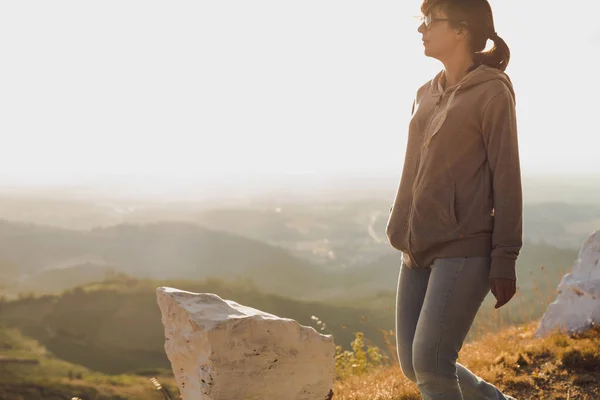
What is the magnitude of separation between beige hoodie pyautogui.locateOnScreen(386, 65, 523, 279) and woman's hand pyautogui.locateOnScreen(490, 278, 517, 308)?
3cm

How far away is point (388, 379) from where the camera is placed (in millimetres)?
5098

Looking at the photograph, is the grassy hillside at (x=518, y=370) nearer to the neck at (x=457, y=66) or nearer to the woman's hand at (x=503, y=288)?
the woman's hand at (x=503, y=288)

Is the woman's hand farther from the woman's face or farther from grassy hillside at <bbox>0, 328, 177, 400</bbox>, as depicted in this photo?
grassy hillside at <bbox>0, 328, 177, 400</bbox>

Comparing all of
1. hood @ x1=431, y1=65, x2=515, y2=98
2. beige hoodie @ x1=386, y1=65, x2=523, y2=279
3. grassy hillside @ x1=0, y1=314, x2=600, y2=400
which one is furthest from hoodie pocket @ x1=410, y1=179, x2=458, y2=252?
grassy hillside @ x1=0, y1=314, x2=600, y2=400

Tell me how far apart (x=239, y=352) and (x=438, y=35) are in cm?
188

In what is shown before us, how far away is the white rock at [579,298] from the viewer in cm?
595

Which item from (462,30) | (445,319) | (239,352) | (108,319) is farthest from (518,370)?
(108,319)

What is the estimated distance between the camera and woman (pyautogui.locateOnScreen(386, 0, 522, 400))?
7.83 ft

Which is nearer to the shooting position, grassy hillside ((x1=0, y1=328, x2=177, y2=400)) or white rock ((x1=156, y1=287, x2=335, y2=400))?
white rock ((x1=156, y1=287, x2=335, y2=400))

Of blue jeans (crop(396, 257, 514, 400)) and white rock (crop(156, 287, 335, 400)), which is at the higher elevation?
blue jeans (crop(396, 257, 514, 400))

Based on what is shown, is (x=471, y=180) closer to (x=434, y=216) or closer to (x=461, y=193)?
(x=461, y=193)

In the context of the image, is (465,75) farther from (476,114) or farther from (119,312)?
(119,312)

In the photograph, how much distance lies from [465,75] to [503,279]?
960 millimetres

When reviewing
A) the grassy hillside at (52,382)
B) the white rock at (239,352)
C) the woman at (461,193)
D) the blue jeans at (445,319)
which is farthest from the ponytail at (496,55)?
the grassy hillside at (52,382)
